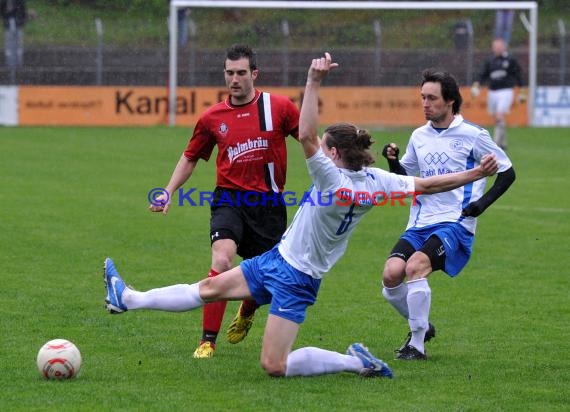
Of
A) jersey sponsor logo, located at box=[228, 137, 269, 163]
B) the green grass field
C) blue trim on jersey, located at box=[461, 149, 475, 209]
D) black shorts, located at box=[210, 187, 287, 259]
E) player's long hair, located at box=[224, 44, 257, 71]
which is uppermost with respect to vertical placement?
player's long hair, located at box=[224, 44, 257, 71]

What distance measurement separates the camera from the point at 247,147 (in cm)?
790

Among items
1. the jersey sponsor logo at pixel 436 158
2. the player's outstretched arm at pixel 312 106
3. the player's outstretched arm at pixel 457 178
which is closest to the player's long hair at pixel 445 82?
the jersey sponsor logo at pixel 436 158

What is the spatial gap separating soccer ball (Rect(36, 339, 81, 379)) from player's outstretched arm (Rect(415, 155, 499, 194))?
2.26 meters

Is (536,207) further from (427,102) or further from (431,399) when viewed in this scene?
(431,399)

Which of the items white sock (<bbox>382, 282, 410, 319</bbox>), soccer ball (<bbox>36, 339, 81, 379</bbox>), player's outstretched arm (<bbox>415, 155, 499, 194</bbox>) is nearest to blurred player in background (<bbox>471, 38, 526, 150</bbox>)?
white sock (<bbox>382, 282, 410, 319</bbox>)

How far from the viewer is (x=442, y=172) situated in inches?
312

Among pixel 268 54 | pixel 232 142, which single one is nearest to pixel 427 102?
pixel 232 142

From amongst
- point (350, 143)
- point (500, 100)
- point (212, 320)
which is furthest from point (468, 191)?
point (500, 100)

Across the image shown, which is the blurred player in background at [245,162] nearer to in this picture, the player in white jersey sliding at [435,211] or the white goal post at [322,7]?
the player in white jersey sliding at [435,211]

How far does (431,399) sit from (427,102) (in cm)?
232

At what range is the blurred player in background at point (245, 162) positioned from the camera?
784cm

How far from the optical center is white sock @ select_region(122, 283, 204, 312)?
6984 mm

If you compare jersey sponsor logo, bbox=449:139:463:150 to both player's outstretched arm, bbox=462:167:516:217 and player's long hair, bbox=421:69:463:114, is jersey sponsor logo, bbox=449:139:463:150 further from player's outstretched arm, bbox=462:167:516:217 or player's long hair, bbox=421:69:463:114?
player's outstretched arm, bbox=462:167:516:217

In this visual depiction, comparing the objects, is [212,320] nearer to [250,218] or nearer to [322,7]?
[250,218]
